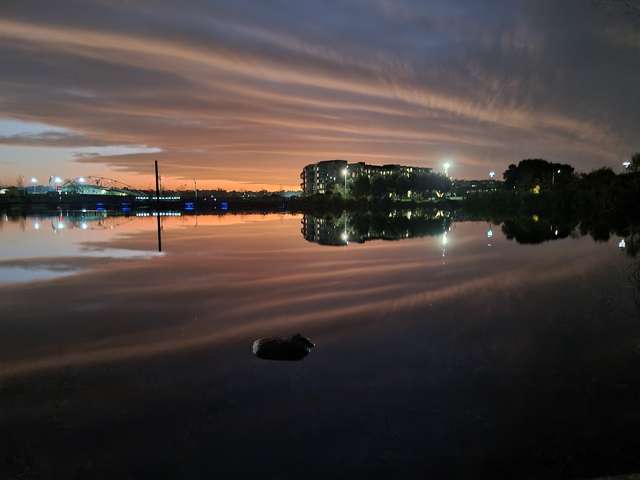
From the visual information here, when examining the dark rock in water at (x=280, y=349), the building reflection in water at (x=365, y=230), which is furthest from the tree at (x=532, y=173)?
the dark rock in water at (x=280, y=349)

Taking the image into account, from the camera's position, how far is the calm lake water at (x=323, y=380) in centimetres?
792

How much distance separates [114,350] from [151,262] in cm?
1887

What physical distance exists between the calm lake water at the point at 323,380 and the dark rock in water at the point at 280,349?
352 millimetres

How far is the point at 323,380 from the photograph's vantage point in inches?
435

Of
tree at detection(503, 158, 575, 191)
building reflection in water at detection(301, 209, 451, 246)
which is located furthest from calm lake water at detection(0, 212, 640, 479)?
tree at detection(503, 158, 575, 191)

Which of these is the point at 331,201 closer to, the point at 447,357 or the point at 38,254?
the point at 38,254

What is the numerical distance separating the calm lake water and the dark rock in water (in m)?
0.35

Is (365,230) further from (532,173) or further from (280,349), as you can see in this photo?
(532,173)

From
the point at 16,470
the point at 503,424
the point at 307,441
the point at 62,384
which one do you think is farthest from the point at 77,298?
the point at 503,424

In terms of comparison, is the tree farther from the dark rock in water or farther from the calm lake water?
the dark rock in water

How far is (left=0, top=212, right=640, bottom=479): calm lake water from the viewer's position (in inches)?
312

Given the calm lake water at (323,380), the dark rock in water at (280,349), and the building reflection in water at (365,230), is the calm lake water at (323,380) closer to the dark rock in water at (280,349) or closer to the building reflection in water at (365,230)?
the dark rock in water at (280,349)

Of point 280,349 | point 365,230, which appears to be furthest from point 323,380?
point 365,230

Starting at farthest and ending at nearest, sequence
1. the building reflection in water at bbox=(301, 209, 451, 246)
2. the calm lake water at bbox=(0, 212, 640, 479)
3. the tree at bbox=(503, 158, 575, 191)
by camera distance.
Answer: the tree at bbox=(503, 158, 575, 191) < the building reflection in water at bbox=(301, 209, 451, 246) < the calm lake water at bbox=(0, 212, 640, 479)
